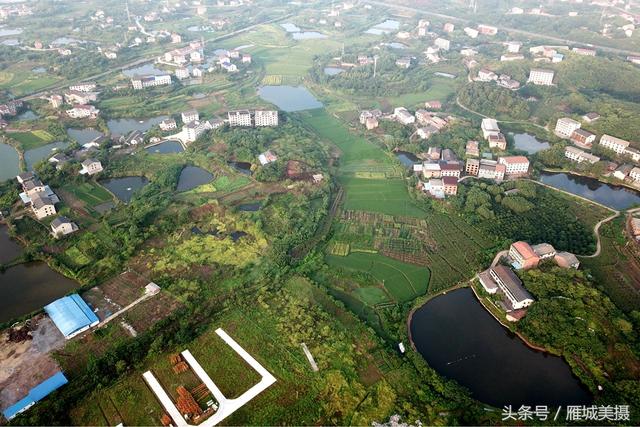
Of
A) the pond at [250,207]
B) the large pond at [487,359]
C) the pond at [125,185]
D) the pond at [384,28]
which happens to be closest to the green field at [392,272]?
the large pond at [487,359]

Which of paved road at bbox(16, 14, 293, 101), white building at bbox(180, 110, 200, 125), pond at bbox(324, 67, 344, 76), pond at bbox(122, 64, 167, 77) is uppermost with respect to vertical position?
white building at bbox(180, 110, 200, 125)

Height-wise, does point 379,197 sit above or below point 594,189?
above

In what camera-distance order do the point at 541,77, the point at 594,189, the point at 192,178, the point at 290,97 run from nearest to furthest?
1. the point at 594,189
2. the point at 192,178
3. the point at 541,77
4. the point at 290,97

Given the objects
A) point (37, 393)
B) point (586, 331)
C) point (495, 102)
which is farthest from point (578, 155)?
point (37, 393)

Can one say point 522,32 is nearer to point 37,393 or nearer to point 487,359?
point 487,359

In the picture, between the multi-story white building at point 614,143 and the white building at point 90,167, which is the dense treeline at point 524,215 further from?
the white building at point 90,167

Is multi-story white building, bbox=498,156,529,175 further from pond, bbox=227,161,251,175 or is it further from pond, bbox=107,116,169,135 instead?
pond, bbox=107,116,169,135

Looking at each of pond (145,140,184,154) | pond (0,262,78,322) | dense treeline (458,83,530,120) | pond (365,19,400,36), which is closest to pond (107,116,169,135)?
pond (145,140,184,154)
